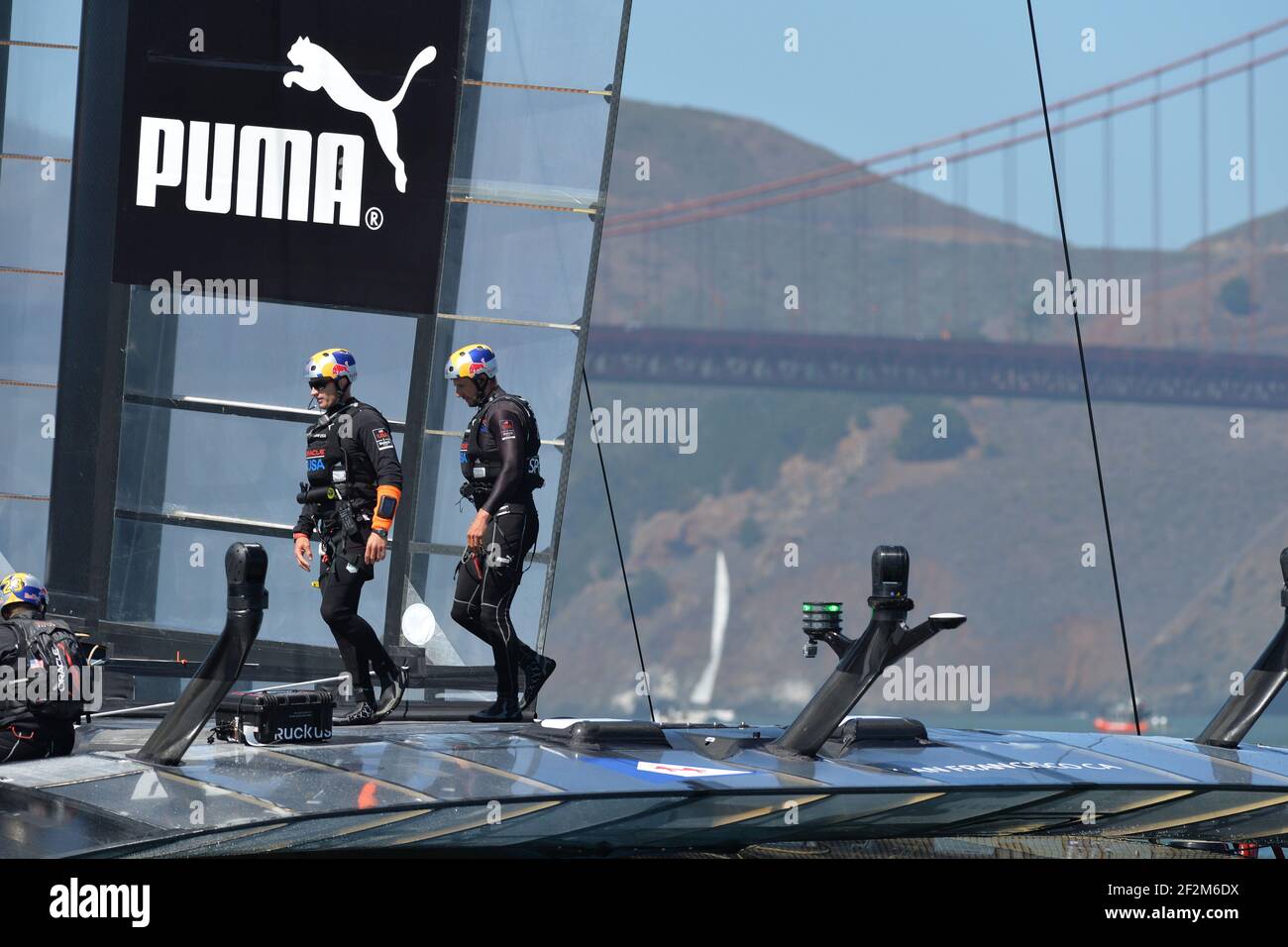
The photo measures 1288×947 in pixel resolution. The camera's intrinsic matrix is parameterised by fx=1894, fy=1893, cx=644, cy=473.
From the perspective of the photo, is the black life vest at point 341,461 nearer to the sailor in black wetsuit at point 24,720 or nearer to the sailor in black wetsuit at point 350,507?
the sailor in black wetsuit at point 350,507

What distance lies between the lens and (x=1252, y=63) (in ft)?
238

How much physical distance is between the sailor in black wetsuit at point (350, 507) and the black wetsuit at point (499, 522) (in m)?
0.42

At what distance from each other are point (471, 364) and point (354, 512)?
837mm

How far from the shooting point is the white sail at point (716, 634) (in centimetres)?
9338

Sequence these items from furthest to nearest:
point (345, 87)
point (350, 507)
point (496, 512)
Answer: point (345, 87) → point (496, 512) → point (350, 507)

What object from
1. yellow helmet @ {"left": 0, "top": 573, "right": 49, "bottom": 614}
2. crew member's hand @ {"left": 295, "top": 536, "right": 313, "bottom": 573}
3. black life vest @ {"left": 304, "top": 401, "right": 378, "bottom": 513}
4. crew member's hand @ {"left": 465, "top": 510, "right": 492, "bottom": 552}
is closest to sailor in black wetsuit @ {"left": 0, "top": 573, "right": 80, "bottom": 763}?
yellow helmet @ {"left": 0, "top": 573, "right": 49, "bottom": 614}

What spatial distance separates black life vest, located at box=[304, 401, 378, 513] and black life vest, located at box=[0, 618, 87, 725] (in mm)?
1354

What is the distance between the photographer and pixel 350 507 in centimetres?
792

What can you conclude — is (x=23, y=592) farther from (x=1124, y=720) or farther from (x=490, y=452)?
(x=1124, y=720)
